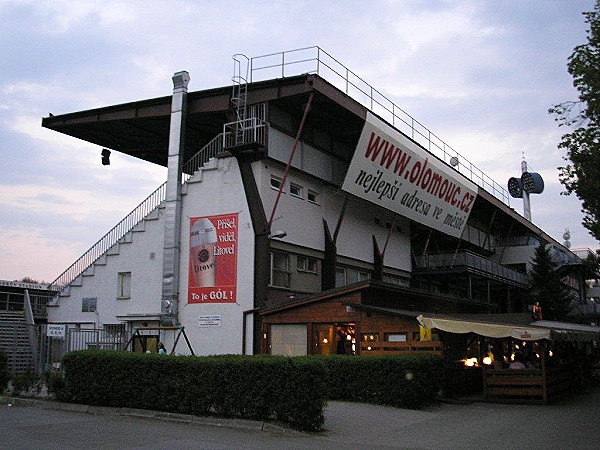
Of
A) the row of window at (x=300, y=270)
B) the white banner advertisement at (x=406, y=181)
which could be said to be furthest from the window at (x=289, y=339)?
the white banner advertisement at (x=406, y=181)

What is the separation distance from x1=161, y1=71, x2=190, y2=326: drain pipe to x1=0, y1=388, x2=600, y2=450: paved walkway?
36.5 feet

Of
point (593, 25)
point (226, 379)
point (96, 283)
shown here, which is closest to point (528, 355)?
point (593, 25)

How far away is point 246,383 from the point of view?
13.5 metres

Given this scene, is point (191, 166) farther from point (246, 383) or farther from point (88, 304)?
point (246, 383)

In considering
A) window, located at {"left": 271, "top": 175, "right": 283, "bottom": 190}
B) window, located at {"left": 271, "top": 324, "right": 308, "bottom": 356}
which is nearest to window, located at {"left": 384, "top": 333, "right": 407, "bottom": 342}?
window, located at {"left": 271, "top": 324, "right": 308, "bottom": 356}

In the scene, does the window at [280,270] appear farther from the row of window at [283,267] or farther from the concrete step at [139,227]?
the concrete step at [139,227]

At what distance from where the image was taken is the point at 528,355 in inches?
907

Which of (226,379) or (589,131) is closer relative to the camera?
(226,379)

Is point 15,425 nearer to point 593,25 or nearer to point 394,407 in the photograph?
point 394,407

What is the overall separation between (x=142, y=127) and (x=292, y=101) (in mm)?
8995

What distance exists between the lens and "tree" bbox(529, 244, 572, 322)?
50000mm

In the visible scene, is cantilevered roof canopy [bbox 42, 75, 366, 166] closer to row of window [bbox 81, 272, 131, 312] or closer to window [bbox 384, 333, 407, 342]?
row of window [bbox 81, 272, 131, 312]

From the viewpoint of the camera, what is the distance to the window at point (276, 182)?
27.2 meters

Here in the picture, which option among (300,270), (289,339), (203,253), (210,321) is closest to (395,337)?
(289,339)
